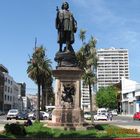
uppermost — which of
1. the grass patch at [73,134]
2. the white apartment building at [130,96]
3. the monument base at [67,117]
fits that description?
the white apartment building at [130,96]

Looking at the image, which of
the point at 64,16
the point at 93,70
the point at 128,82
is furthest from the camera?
the point at 128,82

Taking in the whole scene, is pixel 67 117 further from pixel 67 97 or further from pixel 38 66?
pixel 38 66

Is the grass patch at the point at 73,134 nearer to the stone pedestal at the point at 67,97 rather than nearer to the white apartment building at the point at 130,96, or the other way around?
the stone pedestal at the point at 67,97

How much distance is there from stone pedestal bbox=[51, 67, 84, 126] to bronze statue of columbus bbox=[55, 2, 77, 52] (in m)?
1.93

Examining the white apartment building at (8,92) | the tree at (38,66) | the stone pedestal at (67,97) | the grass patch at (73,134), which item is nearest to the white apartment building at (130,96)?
the white apartment building at (8,92)

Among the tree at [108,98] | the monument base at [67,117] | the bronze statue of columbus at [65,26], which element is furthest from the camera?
the tree at [108,98]

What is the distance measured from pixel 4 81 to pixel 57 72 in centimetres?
12568

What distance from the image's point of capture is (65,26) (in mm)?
24219

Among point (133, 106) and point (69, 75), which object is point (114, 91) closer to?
point (133, 106)

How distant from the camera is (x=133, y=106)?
116312 mm

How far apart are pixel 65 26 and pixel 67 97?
431cm

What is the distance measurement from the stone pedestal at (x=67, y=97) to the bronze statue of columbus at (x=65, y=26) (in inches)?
76.1

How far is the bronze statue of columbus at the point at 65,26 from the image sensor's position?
24.2 meters

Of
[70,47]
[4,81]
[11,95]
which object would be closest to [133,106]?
[4,81]
